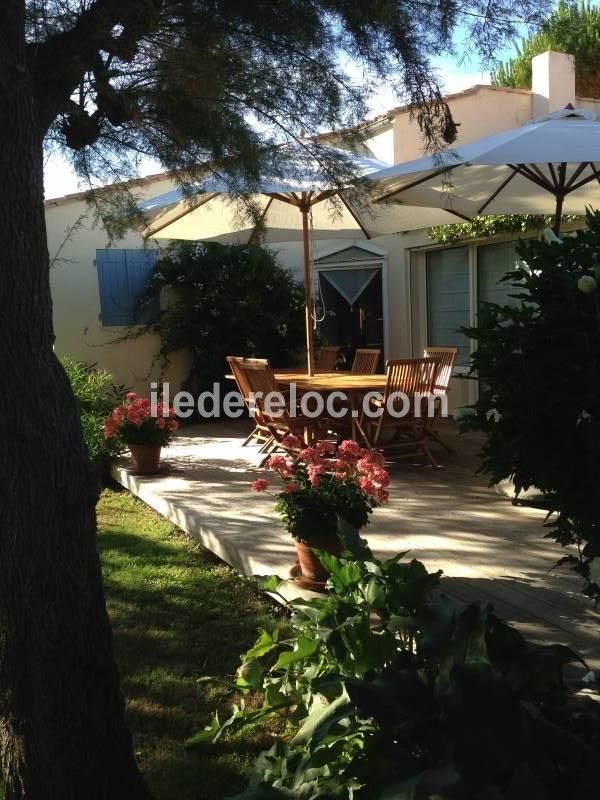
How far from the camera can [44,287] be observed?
218cm

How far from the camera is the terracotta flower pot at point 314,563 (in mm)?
3736

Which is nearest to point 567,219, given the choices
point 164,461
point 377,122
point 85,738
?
point 377,122

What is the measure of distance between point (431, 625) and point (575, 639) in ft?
3.91

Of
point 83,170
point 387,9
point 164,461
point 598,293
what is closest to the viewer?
point 598,293

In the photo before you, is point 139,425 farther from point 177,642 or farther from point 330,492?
point 330,492

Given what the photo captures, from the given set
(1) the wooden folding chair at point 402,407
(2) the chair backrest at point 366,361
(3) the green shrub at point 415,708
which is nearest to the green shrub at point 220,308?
(2) the chair backrest at point 366,361

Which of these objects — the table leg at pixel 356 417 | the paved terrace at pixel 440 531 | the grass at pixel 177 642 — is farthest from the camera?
the table leg at pixel 356 417

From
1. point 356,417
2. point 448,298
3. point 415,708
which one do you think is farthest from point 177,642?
point 448,298

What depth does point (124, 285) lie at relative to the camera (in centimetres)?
1046

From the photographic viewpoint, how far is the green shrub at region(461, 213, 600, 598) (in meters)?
1.83

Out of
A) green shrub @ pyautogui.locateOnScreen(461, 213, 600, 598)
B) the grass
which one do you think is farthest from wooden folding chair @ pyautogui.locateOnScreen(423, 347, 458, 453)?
green shrub @ pyautogui.locateOnScreen(461, 213, 600, 598)

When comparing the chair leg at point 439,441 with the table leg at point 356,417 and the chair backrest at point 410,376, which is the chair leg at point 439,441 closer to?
the chair backrest at point 410,376

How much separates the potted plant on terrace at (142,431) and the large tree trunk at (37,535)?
4709mm

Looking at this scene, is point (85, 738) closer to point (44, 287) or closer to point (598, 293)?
point (44, 287)
